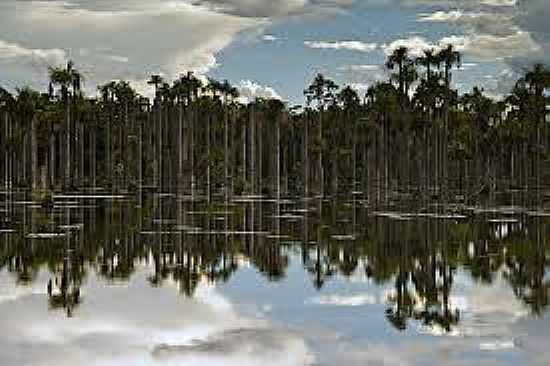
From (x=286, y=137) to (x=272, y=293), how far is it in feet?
351

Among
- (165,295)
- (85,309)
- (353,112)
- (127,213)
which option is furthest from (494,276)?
(353,112)

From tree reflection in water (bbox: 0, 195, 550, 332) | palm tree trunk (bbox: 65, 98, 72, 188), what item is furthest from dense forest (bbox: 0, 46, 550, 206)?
tree reflection in water (bbox: 0, 195, 550, 332)

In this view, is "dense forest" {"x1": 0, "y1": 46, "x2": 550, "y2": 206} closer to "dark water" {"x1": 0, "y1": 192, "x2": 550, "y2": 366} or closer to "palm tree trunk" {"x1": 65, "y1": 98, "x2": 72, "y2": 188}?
"palm tree trunk" {"x1": 65, "y1": 98, "x2": 72, "y2": 188}

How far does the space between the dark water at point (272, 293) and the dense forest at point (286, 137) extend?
53.5m

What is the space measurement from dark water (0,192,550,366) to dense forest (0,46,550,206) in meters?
53.5

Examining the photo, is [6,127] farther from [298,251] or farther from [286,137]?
[298,251]

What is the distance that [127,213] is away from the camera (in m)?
52.6

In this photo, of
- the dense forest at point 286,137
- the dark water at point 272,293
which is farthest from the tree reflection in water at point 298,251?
the dense forest at point 286,137

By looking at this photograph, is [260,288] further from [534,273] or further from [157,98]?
[157,98]

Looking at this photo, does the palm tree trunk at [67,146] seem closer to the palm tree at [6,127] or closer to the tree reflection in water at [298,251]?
the palm tree at [6,127]

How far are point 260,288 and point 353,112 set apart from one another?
10442 centimetres

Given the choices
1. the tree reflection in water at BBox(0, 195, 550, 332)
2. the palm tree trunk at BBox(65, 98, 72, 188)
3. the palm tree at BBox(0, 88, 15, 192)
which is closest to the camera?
the tree reflection in water at BBox(0, 195, 550, 332)

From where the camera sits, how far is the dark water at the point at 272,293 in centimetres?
1684

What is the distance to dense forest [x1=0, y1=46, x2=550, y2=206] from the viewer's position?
334 ft
